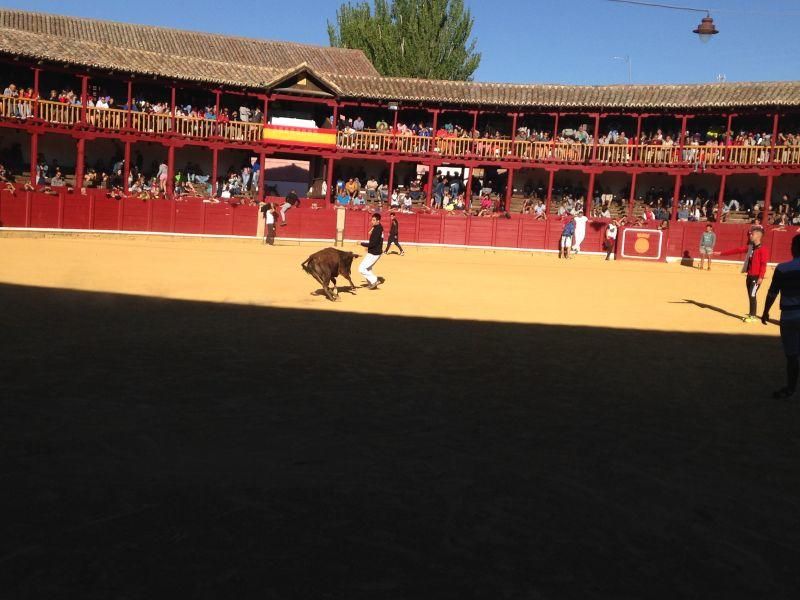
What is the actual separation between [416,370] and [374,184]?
89.4ft

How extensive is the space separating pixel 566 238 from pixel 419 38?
2809cm

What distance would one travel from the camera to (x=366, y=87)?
115 ft

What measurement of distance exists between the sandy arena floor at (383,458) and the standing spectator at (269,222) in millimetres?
15657

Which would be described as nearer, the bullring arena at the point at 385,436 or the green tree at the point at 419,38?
the bullring arena at the point at 385,436

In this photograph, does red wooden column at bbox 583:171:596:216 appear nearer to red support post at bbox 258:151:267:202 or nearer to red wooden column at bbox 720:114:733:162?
red wooden column at bbox 720:114:733:162

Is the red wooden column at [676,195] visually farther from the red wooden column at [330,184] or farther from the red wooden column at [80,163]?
the red wooden column at [80,163]

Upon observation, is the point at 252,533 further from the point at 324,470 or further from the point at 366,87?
the point at 366,87

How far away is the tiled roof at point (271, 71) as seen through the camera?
3058cm

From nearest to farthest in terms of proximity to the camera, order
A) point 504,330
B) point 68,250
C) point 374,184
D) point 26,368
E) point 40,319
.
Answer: point 26,368, point 40,319, point 504,330, point 68,250, point 374,184

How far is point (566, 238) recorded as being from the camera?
2838 centimetres

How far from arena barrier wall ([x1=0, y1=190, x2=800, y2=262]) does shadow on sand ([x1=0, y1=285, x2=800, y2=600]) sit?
62.6ft

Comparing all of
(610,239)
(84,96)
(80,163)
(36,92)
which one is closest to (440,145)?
(610,239)

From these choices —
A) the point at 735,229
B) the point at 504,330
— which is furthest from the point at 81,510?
the point at 735,229

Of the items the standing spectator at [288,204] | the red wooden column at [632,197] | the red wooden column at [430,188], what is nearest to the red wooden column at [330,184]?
the standing spectator at [288,204]
